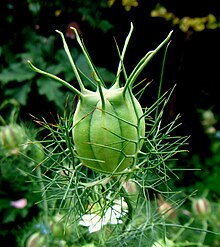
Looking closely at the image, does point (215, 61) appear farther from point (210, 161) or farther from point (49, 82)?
point (49, 82)

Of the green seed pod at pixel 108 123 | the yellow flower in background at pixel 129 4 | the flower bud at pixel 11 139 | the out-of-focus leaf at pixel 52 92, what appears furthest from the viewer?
the yellow flower in background at pixel 129 4

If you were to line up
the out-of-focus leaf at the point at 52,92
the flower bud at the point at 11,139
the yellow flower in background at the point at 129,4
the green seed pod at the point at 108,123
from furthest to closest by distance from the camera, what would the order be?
the yellow flower in background at the point at 129,4, the out-of-focus leaf at the point at 52,92, the flower bud at the point at 11,139, the green seed pod at the point at 108,123

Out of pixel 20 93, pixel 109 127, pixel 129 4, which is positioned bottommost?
pixel 20 93

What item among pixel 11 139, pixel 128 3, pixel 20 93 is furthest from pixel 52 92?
pixel 11 139

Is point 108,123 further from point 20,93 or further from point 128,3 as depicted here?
point 128,3

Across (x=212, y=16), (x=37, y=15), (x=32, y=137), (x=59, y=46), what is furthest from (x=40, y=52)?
(x=32, y=137)

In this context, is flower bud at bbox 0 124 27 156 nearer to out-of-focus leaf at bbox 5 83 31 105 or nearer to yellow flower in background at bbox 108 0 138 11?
out-of-focus leaf at bbox 5 83 31 105

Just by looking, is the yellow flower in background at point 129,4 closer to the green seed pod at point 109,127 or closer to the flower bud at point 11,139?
the flower bud at point 11,139

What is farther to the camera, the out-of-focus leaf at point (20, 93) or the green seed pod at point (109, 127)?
the out-of-focus leaf at point (20, 93)

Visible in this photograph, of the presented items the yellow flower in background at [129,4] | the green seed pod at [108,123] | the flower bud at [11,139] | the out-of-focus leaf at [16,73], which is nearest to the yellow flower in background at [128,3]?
the yellow flower in background at [129,4]

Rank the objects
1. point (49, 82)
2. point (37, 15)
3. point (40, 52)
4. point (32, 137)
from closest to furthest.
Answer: point (32, 137)
point (49, 82)
point (40, 52)
point (37, 15)

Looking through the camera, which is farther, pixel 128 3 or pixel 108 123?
pixel 128 3
